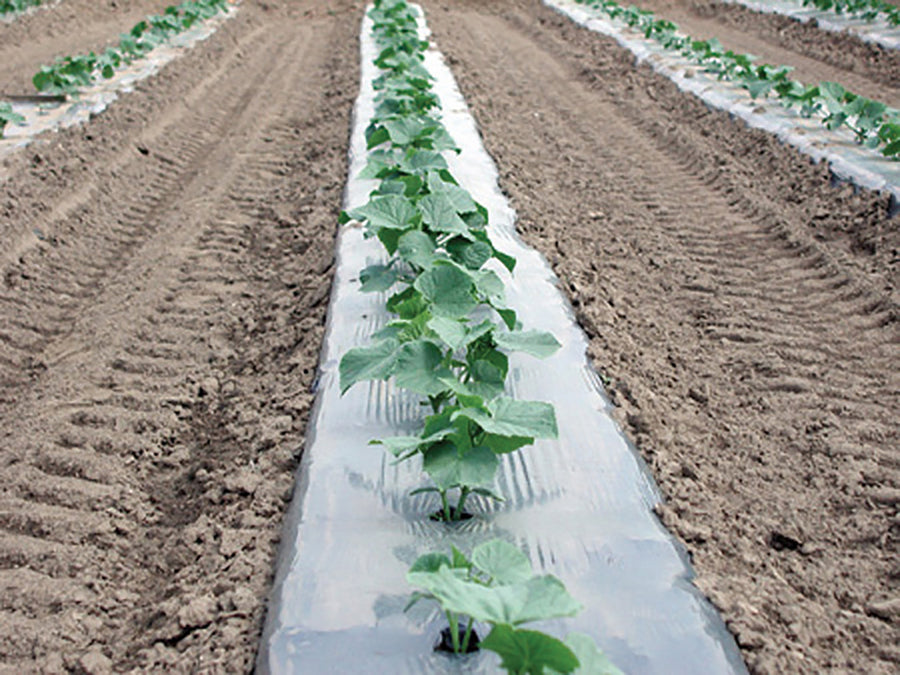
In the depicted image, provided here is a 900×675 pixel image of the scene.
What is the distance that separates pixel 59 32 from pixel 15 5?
1132 mm

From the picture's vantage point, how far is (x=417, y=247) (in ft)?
9.91

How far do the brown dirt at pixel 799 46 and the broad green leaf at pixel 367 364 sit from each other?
22.8 feet

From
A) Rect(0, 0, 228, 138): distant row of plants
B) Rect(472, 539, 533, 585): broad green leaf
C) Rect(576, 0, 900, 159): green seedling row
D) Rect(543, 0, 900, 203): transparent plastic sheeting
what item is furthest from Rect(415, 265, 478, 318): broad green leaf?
Rect(0, 0, 228, 138): distant row of plants

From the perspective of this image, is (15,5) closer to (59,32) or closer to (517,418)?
(59,32)

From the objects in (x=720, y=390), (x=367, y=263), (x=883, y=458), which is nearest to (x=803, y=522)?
(x=883, y=458)

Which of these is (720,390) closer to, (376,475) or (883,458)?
(883,458)

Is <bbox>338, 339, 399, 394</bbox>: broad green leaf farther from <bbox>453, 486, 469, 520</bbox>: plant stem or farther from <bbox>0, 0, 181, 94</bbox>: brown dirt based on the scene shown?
<bbox>0, 0, 181, 94</bbox>: brown dirt

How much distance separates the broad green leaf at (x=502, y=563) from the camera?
1.65 m

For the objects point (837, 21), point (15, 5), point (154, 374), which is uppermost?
point (837, 21)

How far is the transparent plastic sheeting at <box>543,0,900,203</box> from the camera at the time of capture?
495cm

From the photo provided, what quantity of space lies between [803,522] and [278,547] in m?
1.65

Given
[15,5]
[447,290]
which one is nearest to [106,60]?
[15,5]

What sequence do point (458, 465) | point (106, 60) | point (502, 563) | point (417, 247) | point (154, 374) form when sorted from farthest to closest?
point (106, 60), point (154, 374), point (417, 247), point (458, 465), point (502, 563)

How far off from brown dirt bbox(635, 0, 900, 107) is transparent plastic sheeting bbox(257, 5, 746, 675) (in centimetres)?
667
